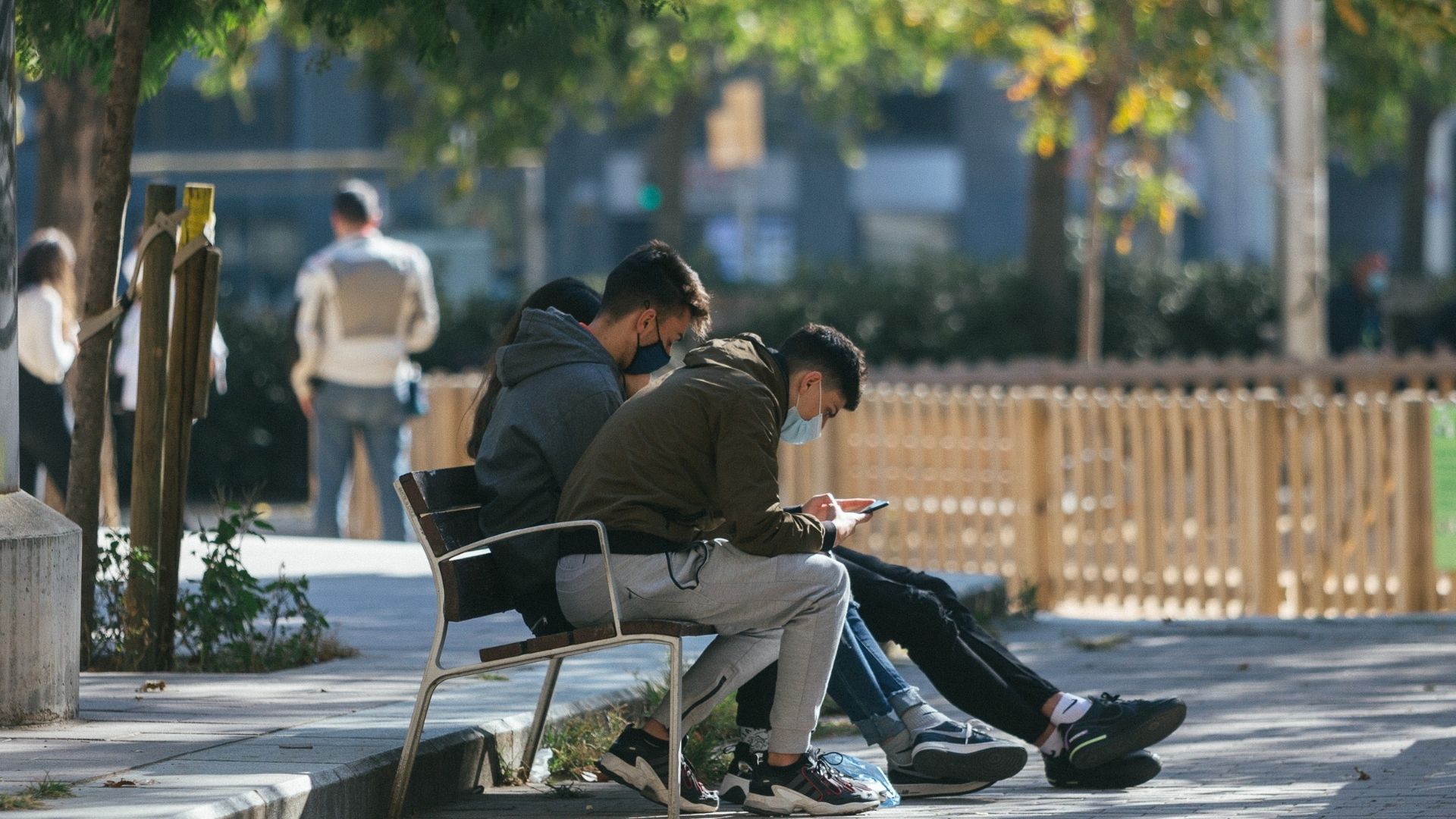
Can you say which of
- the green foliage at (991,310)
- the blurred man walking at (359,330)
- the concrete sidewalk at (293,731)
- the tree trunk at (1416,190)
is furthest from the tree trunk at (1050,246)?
the concrete sidewalk at (293,731)

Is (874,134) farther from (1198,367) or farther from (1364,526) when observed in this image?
(1364,526)

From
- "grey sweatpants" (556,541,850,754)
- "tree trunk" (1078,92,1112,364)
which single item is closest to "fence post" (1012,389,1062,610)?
"tree trunk" (1078,92,1112,364)

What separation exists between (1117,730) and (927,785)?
0.53m

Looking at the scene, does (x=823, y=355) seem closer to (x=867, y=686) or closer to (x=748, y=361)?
(x=748, y=361)

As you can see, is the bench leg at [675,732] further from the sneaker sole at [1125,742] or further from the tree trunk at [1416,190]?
the tree trunk at [1416,190]

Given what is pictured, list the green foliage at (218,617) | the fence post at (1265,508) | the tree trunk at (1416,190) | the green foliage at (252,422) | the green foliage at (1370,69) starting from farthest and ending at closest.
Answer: the tree trunk at (1416,190), the green foliage at (1370,69), the green foliage at (252,422), the fence post at (1265,508), the green foliage at (218,617)

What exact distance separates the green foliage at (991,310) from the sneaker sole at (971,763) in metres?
12.4

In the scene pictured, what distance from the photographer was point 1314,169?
547 inches

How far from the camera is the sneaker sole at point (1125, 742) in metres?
5.48

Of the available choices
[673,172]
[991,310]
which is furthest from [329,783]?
[673,172]

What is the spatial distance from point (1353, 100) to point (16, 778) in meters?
17.1

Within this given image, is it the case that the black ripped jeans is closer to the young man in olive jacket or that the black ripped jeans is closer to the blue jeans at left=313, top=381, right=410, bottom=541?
the young man in olive jacket

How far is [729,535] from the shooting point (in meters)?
5.02

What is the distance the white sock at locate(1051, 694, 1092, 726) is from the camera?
5.55 metres
